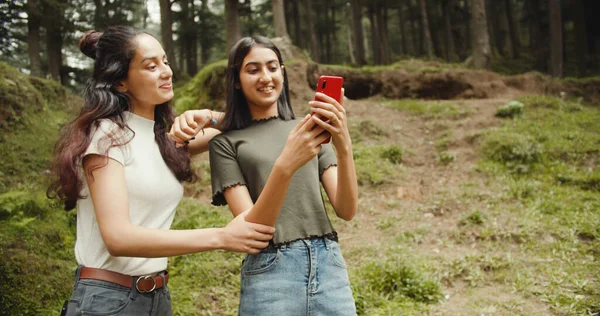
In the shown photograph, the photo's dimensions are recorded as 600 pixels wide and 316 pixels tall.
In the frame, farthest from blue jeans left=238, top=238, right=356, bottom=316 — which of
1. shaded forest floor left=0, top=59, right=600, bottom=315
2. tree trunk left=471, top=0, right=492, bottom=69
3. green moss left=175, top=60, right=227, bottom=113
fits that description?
tree trunk left=471, top=0, right=492, bottom=69

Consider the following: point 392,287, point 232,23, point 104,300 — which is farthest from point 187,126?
point 232,23

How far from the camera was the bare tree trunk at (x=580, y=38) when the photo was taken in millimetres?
19656

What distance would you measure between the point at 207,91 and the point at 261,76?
796cm

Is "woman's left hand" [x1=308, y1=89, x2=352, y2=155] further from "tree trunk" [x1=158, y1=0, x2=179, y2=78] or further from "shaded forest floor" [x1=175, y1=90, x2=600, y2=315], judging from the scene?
"tree trunk" [x1=158, y1=0, x2=179, y2=78]

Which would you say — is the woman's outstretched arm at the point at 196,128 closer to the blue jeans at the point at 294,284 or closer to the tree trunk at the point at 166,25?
the blue jeans at the point at 294,284

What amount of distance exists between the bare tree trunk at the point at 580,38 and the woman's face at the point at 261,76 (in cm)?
2177

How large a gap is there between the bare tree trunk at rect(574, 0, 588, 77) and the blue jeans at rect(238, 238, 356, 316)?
21965 millimetres

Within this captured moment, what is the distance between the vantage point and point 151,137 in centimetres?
204

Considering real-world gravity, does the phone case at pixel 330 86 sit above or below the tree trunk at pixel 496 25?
below

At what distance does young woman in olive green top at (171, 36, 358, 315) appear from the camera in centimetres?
199

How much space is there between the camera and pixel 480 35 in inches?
587

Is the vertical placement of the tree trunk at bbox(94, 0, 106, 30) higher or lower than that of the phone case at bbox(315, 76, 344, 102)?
higher

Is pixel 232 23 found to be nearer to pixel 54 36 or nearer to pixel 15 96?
pixel 15 96

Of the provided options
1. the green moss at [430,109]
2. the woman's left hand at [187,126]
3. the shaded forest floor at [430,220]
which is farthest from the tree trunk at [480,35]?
the woman's left hand at [187,126]
